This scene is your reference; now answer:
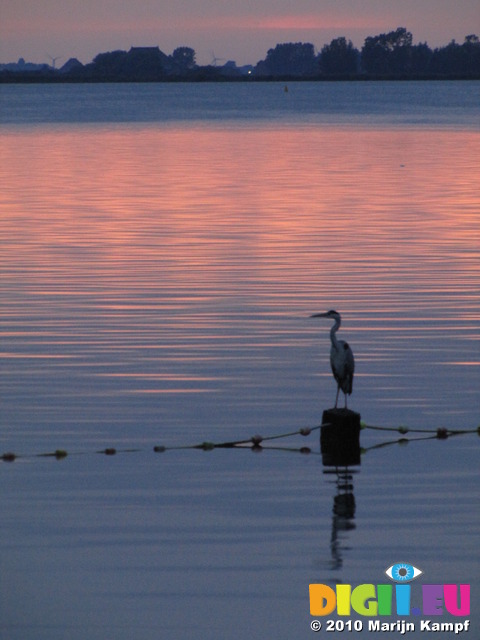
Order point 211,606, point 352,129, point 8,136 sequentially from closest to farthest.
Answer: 1. point 211,606
2. point 8,136
3. point 352,129

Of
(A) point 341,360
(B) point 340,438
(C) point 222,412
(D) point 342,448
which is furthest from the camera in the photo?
(C) point 222,412

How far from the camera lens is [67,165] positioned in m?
58.5

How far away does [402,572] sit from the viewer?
1057 cm

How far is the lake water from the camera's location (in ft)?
34.3

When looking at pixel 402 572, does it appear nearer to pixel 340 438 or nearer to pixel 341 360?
pixel 340 438

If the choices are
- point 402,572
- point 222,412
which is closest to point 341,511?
point 402,572

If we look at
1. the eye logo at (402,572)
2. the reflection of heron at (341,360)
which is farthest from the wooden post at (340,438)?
the eye logo at (402,572)

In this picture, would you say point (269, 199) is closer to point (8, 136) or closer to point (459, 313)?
point (459, 313)

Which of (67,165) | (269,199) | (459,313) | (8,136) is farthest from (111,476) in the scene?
(8,136)

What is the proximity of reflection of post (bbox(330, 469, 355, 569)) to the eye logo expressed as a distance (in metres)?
0.42

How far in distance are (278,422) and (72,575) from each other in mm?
4868
